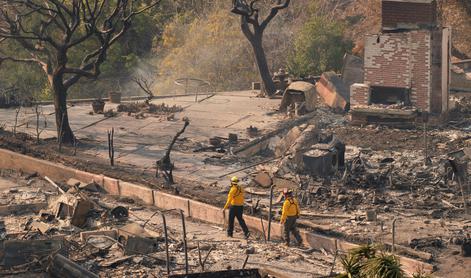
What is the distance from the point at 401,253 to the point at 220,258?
3671 millimetres

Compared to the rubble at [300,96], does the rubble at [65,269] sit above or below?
below

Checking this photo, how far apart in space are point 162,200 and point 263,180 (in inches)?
104

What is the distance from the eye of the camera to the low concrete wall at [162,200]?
20.2 metres

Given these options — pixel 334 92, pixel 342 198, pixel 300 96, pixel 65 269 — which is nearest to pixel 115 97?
pixel 300 96

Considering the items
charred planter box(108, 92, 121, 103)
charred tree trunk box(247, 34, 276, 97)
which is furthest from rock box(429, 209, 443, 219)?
charred planter box(108, 92, 121, 103)

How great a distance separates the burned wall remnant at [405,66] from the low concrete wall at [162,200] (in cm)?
939

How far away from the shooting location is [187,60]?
4975 cm

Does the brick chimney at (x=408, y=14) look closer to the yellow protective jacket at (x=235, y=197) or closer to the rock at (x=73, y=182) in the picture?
the rock at (x=73, y=182)

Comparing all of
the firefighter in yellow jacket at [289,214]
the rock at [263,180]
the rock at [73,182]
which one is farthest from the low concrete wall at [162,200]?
the rock at [263,180]

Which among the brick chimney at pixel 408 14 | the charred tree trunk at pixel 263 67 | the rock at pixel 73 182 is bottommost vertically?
the rock at pixel 73 182

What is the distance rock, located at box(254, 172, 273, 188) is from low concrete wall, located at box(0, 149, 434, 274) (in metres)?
2.09

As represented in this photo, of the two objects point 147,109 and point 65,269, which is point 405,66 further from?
point 65,269

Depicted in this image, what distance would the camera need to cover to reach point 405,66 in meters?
31.7

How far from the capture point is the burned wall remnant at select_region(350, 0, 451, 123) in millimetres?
31484
